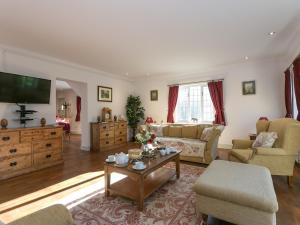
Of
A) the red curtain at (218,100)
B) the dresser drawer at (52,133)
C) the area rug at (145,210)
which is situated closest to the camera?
the area rug at (145,210)

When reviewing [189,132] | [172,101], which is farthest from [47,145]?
[172,101]

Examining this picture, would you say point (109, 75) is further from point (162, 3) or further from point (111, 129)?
point (162, 3)

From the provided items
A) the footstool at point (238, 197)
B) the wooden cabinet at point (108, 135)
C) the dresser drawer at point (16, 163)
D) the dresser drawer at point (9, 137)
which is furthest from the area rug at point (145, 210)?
the wooden cabinet at point (108, 135)

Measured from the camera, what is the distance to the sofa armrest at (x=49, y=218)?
995 millimetres

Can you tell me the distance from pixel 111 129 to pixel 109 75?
194cm

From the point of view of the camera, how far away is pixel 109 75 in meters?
6.14

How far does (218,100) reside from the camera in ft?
17.3

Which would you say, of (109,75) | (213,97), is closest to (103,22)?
(109,75)

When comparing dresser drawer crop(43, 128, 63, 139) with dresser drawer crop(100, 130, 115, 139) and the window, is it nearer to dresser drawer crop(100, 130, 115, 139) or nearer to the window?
dresser drawer crop(100, 130, 115, 139)

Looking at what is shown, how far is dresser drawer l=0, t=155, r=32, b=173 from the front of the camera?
3152 mm

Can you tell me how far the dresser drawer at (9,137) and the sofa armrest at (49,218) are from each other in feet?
9.32

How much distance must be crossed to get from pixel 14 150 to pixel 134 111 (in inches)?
162

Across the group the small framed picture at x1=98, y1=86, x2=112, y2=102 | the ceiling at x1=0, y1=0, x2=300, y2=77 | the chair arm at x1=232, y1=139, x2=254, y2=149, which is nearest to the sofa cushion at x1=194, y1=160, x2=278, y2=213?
the chair arm at x1=232, y1=139, x2=254, y2=149

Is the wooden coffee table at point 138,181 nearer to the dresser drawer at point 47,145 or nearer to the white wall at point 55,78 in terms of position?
the dresser drawer at point 47,145
